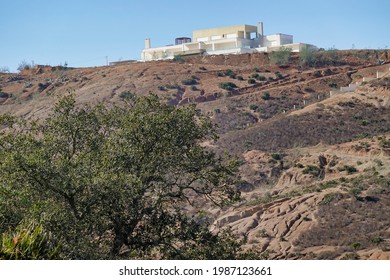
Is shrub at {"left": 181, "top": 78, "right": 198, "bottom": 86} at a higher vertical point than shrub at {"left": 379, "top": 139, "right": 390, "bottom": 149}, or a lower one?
higher

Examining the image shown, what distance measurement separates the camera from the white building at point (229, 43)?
69.5m

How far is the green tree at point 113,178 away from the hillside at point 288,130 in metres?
1.55

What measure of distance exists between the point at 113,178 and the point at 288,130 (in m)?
29.4

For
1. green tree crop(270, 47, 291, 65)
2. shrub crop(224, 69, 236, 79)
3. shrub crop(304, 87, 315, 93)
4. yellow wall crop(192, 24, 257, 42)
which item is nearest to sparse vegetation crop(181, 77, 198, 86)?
shrub crop(224, 69, 236, 79)

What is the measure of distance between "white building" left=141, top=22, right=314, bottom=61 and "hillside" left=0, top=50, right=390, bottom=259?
3.21m

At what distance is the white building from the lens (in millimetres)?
69500

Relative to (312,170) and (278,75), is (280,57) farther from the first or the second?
(312,170)

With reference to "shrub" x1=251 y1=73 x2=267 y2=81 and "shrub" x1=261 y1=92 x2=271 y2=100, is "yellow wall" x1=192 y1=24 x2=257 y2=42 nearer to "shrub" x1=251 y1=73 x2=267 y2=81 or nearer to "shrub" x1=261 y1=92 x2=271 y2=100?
"shrub" x1=251 y1=73 x2=267 y2=81

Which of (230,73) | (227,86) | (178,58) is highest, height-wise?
(178,58)

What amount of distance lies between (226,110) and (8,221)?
3802 cm

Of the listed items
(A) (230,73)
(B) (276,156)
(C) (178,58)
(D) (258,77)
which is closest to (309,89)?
(D) (258,77)

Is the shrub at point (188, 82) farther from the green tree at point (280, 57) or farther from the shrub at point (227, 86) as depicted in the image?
the green tree at point (280, 57)

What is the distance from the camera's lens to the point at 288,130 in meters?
43.8

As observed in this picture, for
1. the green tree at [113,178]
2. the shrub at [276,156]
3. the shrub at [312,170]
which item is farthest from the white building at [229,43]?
the green tree at [113,178]
